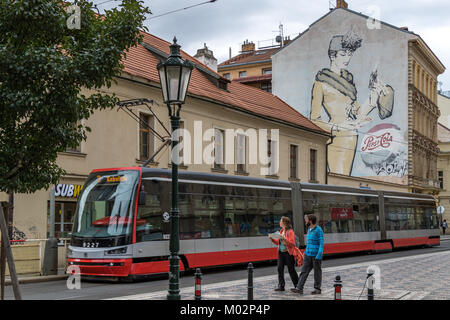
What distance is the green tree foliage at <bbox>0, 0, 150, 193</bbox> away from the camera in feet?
29.6

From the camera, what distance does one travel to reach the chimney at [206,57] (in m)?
40.1

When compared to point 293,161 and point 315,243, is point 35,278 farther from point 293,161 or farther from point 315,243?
point 293,161

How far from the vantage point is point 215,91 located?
32.8m

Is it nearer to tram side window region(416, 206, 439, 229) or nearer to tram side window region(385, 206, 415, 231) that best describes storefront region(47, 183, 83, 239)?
tram side window region(385, 206, 415, 231)

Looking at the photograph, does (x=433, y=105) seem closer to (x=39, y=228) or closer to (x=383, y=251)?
(x=383, y=251)

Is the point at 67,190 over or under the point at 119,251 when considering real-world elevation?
over

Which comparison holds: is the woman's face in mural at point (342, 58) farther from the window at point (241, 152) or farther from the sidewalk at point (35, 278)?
the sidewalk at point (35, 278)

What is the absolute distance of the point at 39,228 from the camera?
69.6ft

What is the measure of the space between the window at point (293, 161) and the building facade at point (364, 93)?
44.5ft

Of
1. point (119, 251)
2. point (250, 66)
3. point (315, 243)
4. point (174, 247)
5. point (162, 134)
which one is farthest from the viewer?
point (250, 66)

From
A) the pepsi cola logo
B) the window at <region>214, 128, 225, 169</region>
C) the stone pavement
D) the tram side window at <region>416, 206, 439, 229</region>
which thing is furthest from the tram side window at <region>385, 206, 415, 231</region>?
the pepsi cola logo

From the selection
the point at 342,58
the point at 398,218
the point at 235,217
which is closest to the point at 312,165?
the point at 398,218

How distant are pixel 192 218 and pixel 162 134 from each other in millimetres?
9361
